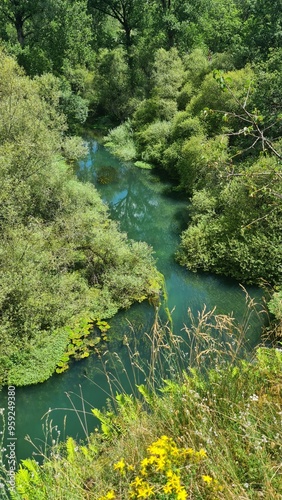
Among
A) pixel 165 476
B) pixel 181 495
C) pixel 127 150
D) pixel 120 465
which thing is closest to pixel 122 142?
pixel 127 150

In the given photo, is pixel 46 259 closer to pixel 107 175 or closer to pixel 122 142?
pixel 107 175

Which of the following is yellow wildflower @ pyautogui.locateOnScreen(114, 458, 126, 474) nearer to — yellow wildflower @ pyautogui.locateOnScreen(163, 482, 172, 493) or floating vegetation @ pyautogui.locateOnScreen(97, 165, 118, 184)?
yellow wildflower @ pyautogui.locateOnScreen(163, 482, 172, 493)

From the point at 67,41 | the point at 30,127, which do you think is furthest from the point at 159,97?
the point at 30,127

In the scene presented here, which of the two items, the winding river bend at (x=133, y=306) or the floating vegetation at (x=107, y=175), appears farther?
the floating vegetation at (x=107, y=175)

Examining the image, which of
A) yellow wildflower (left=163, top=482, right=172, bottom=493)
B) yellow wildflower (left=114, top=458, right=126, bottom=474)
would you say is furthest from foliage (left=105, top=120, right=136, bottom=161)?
→ yellow wildflower (left=163, top=482, right=172, bottom=493)

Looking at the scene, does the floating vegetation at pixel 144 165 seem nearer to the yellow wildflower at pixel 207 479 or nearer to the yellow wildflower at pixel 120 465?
the yellow wildflower at pixel 120 465

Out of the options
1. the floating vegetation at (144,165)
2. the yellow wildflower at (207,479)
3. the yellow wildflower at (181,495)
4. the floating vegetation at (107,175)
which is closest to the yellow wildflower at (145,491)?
the yellow wildflower at (181,495)

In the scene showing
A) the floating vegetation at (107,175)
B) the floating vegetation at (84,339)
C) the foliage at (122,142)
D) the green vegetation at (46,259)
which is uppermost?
the foliage at (122,142)
